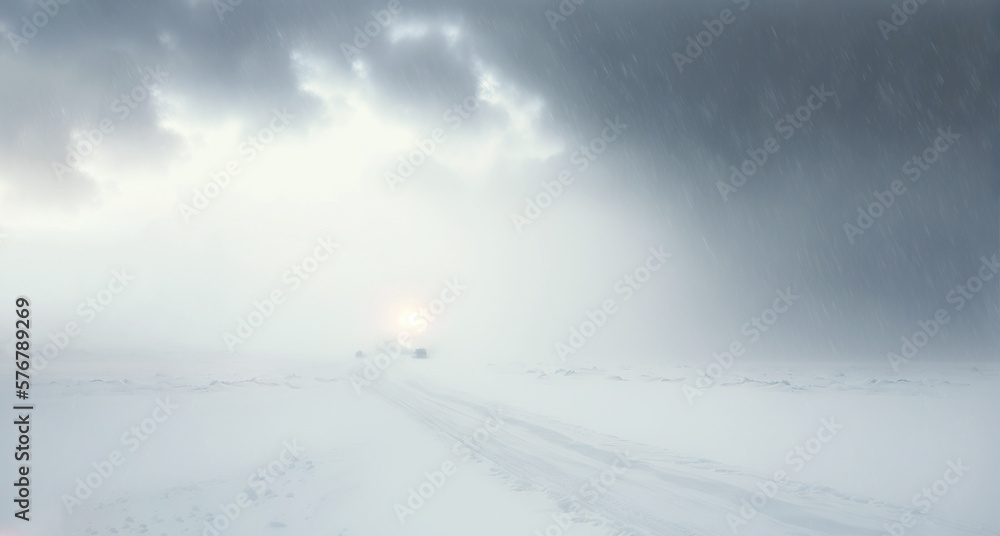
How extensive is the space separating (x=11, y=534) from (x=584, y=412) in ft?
39.8

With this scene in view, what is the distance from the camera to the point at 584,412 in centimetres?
1323

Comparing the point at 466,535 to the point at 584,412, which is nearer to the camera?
the point at 466,535

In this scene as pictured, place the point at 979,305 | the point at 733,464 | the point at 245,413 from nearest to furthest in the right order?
the point at 733,464
the point at 245,413
the point at 979,305

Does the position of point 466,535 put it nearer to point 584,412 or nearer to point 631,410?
point 584,412

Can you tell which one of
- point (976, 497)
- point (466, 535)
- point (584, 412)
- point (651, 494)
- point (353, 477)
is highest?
point (584, 412)

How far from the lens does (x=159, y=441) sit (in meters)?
10.9

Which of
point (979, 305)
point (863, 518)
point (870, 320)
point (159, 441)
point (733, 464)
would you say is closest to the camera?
point (863, 518)

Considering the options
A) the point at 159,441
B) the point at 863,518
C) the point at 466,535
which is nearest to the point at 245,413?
the point at 159,441

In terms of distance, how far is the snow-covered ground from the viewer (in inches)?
229

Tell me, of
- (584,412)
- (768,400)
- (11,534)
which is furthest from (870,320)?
(11,534)

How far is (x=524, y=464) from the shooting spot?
802 centimetres

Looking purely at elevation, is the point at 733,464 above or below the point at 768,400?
below

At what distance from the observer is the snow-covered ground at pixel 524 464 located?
19.0ft

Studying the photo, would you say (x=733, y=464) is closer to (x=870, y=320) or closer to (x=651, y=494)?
(x=651, y=494)
